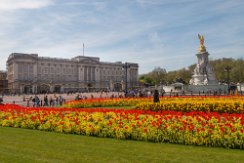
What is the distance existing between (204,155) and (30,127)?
7562 millimetres

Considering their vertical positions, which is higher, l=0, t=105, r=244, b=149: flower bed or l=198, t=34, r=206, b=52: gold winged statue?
l=198, t=34, r=206, b=52: gold winged statue

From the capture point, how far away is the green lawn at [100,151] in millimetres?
6617

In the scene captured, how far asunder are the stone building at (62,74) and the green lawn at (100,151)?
3458 inches

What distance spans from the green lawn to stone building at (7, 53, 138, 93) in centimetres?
8784

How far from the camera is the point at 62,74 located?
4759 inches

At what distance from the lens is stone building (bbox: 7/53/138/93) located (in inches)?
4254

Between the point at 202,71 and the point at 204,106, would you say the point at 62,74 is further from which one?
the point at 204,106

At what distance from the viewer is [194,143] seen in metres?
8.09

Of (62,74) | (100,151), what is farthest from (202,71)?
(62,74)

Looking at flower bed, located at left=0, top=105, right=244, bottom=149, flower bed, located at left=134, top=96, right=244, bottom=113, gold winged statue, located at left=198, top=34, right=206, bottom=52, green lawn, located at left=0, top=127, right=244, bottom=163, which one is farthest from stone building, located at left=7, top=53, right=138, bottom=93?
green lawn, located at left=0, top=127, right=244, bottom=163

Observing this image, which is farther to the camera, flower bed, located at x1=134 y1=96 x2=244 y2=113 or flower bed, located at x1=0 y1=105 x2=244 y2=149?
flower bed, located at x1=134 y1=96 x2=244 y2=113

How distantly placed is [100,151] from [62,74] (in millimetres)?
116107

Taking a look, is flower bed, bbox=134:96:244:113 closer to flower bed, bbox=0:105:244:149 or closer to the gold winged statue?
flower bed, bbox=0:105:244:149

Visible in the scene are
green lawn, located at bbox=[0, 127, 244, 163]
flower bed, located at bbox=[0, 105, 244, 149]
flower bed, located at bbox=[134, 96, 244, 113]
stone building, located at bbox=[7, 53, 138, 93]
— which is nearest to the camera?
green lawn, located at bbox=[0, 127, 244, 163]
